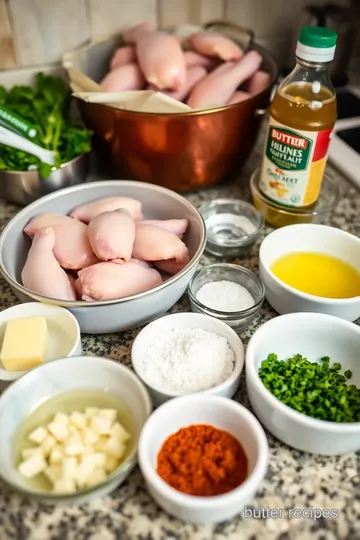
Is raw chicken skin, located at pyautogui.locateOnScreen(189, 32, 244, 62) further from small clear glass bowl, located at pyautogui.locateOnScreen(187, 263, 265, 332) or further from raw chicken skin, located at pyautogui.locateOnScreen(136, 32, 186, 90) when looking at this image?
small clear glass bowl, located at pyautogui.locateOnScreen(187, 263, 265, 332)

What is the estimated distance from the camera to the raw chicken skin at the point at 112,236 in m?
0.77

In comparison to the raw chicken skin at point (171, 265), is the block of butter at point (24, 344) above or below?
above

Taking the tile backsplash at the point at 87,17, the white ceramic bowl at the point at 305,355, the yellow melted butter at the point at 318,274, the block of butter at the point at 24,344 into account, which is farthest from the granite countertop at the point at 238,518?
the tile backsplash at the point at 87,17

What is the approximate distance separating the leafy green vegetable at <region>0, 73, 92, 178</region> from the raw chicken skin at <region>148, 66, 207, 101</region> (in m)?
0.18

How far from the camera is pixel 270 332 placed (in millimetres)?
707

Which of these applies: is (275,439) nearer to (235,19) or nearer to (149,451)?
(149,451)

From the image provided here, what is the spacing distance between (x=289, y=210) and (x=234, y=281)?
176 mm

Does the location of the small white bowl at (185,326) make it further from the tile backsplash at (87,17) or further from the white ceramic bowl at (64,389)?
the tile backsplash at (87,17)

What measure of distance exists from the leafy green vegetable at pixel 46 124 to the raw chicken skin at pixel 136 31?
17cm

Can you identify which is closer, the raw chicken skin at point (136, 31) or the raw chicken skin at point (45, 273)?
the raw chicken skin at point (45, 273)

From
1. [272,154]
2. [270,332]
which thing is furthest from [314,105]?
[270,332]

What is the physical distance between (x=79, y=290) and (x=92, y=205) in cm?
19

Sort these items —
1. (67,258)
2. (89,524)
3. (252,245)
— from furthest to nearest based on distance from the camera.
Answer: (252,245) → (67,258) → (89,524)

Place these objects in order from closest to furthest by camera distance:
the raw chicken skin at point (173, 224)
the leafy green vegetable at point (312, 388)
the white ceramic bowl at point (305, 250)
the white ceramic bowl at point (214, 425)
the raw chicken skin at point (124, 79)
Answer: the white ceramic bowl at point (214, 425)
the leafy green vegetable at point (312, 388)
the white ceramic bowl at point (305, 250)
the raw chicken skin at point (173, 224)
the raw chicken skin at point (124, 79)
